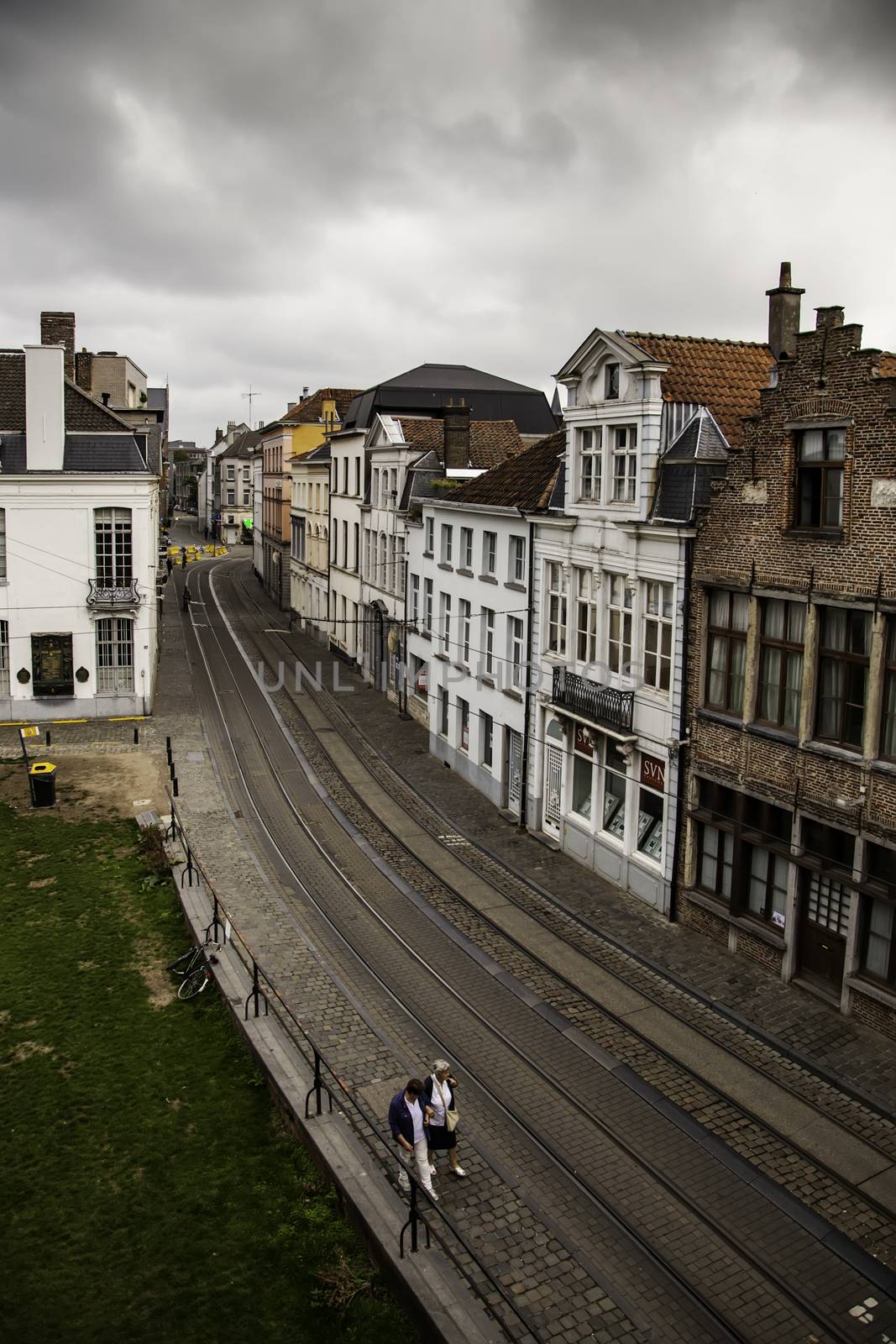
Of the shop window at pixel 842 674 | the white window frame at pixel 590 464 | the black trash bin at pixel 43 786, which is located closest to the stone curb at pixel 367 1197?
the shop window at pixel 842 674

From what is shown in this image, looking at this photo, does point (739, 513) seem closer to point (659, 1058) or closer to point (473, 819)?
point (659, 1058)

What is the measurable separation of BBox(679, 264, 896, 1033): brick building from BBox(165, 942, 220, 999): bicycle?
9.40 meters

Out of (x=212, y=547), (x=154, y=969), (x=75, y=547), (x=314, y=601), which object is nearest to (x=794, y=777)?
(x=154, y=969)

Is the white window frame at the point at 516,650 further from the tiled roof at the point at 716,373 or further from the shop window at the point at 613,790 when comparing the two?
the tiled roof at the point at 716,373

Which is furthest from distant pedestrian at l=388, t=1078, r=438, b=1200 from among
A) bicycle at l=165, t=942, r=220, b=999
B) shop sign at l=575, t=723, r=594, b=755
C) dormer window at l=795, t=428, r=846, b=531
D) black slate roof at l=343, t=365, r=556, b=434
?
black slate roof at l=343, t=365, r=556, b=434

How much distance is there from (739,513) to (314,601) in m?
43.2

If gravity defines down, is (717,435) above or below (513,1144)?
above

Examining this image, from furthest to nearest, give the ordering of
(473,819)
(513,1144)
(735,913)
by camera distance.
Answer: (473,819), (735,913), (513,1144)

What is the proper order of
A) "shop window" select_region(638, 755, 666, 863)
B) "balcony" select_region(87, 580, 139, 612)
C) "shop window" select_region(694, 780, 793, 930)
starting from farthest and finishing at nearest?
"balcony" select_region(87, 580, 139, 612)
"shop window" select_region(638, 755, 666, 863)
"shop window" select_region(694, 780, 793, 930)

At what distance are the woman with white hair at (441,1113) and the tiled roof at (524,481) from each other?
53.4 ft

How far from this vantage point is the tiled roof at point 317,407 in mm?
70875

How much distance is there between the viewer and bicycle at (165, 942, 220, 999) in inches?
727

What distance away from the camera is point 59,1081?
51.5 ft

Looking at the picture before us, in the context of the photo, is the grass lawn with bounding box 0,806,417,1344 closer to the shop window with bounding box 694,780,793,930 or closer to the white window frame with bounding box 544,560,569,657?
the shop window with bounding box 694,780,793,930
